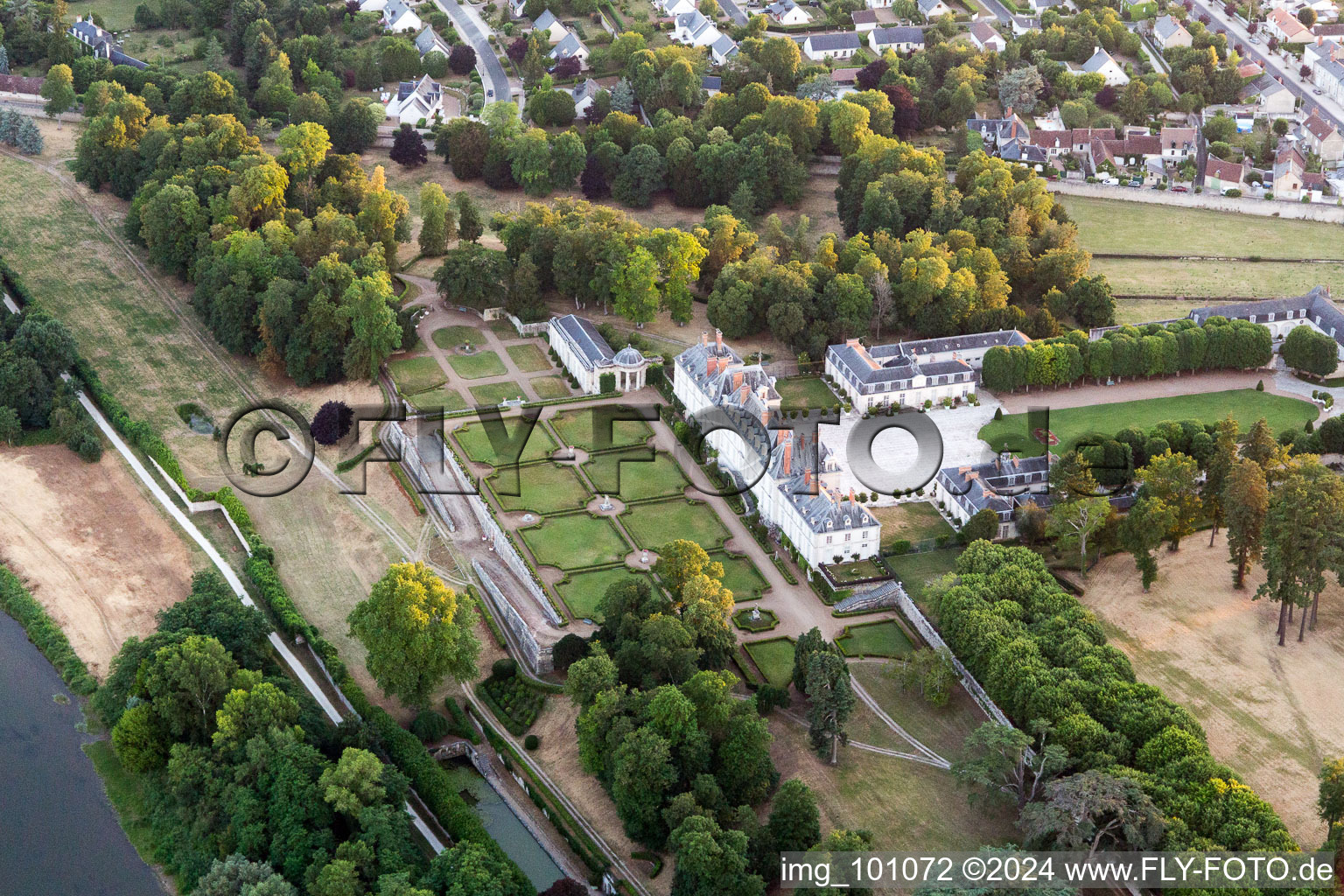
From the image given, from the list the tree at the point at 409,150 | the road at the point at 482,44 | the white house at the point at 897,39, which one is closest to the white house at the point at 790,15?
the white house at the point at 897,39

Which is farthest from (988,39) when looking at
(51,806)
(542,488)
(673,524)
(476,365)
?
(51,806)

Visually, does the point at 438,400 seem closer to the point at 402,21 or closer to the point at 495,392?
the point at 495,392

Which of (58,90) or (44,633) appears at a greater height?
(58,90)

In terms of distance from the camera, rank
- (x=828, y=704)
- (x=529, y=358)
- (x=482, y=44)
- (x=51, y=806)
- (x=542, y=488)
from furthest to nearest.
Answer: (x=482, y=44) < (x=529, y=358) < (x=542, y=488) < (x=828, y=704) < (x=51, y=806)

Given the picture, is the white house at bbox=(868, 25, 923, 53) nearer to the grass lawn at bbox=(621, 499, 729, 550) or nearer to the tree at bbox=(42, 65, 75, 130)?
the tree at bbox=(42, 65, 75, 130)

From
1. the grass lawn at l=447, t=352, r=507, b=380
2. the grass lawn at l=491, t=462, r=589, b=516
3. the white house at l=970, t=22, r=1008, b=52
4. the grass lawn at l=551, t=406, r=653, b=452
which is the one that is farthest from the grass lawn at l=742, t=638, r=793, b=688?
the white house at l=970, t=22, r=1008, b=52

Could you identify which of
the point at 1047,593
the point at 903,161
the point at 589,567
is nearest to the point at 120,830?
the point at 589,567
